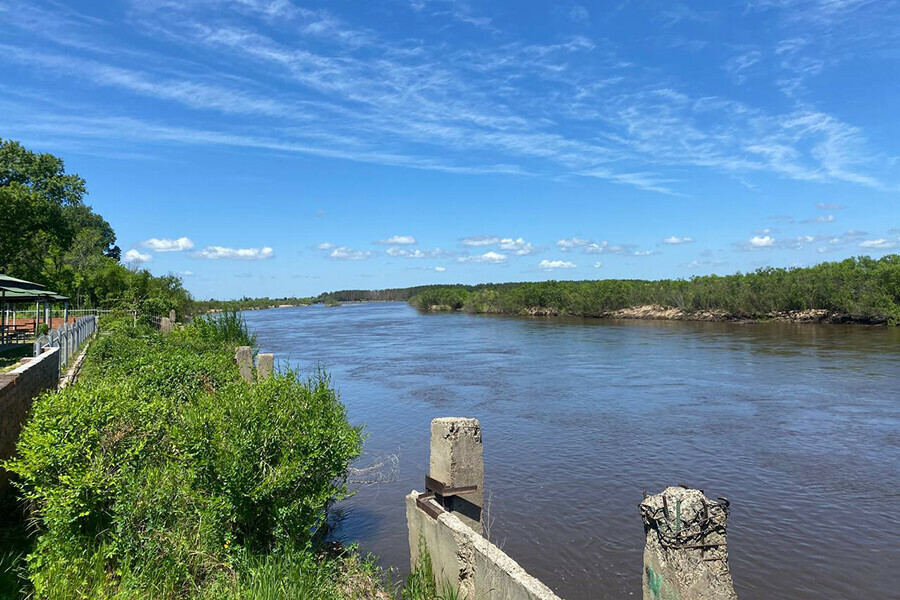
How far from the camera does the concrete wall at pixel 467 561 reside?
183 inches

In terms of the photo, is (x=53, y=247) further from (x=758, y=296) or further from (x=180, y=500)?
(x=758, y=296)

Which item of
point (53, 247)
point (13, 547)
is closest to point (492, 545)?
point (13, 547)

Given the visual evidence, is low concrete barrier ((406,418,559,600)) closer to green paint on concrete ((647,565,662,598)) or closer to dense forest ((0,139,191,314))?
green paint on concrete ((647,565,662,598))

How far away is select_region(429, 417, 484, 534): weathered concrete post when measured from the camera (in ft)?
19.7

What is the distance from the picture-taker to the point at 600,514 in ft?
34.0

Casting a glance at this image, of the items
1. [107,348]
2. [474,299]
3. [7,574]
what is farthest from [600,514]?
[474,299]

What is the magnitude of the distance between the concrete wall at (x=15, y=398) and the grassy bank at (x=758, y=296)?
52.6 metres

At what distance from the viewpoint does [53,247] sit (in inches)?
1651

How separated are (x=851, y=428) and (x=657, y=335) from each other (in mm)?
28482

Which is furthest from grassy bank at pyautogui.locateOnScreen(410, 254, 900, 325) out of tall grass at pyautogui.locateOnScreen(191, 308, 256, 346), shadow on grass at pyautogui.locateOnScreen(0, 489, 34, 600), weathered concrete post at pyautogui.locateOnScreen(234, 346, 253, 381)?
shadow on grass at pyautogui.locateOnScreen(0, 489, 34, 600)

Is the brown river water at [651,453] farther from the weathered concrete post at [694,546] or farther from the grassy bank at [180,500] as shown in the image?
the weathered concrete post at [694,546]

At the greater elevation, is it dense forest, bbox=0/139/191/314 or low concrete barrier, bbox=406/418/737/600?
dense forest, bbox=0/139/191/314

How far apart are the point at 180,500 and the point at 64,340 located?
40.2ft

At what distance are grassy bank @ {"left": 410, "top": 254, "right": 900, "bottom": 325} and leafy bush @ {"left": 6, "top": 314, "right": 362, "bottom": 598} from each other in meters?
51.5
